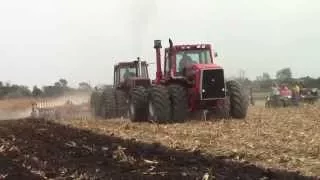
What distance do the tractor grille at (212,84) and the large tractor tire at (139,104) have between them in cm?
252

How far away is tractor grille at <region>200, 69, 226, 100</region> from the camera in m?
20.6

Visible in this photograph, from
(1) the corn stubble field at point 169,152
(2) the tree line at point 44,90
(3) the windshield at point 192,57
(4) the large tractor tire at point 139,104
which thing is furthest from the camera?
(2) the tree line at point 44,90

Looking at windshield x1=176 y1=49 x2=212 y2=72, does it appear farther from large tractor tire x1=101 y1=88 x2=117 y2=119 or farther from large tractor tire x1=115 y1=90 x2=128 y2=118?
large tractor tire x1=101 y1=88 x2=117 y2=119

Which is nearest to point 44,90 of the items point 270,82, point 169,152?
point 270,82

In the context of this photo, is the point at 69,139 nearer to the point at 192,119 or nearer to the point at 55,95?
the point at 192,119

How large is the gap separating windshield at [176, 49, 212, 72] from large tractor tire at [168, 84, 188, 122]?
3.73 feet

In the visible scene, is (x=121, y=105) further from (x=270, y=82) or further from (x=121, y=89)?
(x=270, y=82)

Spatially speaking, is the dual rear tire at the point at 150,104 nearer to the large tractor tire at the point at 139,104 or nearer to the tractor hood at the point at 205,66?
the large tractor tire at the point at 139,104

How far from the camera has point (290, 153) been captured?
12117 mm

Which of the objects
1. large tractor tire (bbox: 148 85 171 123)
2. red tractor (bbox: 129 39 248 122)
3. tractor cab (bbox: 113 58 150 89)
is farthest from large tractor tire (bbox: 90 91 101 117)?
large tractor tire (bbox: 148 85 171 123)

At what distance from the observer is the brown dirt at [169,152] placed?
9672 mm

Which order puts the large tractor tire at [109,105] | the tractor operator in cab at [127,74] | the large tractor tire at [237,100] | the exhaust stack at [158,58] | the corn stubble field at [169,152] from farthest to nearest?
1. the tractor operator in cab at [127,74]
2. the large tractor tire at [109,105]
3. the exhaust stack at [158,58]
4. the large tractor tire at [237,100]
5. the corn stubble field at [169,152]

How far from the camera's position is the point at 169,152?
40.3ft

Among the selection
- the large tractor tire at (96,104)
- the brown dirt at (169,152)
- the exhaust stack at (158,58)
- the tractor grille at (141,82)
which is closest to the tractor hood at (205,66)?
the brown dirt at (169,152)
